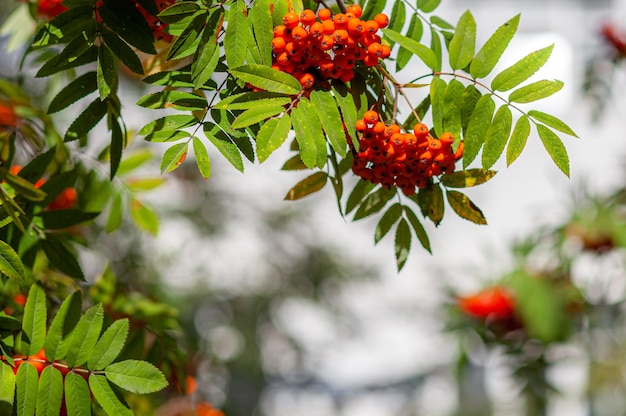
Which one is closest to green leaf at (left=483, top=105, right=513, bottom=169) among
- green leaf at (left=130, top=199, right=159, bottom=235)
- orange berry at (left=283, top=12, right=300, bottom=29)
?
orange berry at (left=283, top=12, right=300, bottom=29)

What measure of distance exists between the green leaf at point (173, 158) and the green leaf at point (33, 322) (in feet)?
0.62

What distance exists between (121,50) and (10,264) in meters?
0.24

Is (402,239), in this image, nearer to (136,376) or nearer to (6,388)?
(136,376)

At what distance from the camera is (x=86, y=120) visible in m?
0.80

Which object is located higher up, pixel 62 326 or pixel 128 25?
pixel 128 25

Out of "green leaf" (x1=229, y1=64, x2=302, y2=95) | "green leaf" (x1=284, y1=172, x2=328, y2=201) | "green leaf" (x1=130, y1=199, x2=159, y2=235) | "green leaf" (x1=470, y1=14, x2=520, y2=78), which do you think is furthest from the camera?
"green leaf" (x1=130, y1=199, x2=159, y2=235)

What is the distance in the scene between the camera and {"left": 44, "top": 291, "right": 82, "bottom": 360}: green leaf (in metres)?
0.76

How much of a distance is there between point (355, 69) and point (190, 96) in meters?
0.17

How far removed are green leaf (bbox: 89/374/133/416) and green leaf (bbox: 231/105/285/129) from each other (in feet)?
0.97

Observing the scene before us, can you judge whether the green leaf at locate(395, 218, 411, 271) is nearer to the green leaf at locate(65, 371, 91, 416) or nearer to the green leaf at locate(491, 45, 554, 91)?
the green leaf at locate(491, 45, 554, 91)

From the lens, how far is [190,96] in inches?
29.2

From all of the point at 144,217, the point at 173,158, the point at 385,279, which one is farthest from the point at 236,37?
the point at 385,279

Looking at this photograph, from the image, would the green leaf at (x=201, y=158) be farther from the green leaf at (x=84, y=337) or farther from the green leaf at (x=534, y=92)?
the green leaf at (x=534, y=92)

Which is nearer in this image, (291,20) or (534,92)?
(291,20)
